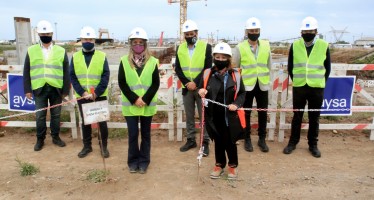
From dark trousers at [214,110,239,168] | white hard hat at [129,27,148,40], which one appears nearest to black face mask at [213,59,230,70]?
dark trousers at [214,110,239,168]

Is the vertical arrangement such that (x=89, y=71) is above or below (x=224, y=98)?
above

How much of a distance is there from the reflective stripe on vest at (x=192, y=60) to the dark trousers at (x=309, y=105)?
1653 millimetres

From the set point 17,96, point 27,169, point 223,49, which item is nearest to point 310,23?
point 223,49

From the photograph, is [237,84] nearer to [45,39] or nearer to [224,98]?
[224,98]

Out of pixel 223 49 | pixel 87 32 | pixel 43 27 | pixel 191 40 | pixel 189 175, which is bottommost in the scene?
pixel 189 175

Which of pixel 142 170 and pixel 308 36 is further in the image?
pixel 308 36

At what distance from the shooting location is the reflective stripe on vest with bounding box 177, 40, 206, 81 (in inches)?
209

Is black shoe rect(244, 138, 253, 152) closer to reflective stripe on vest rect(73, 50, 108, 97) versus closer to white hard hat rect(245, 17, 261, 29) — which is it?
white hard hat rect(245, 17, 261, 29)

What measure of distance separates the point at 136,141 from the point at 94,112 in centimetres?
75

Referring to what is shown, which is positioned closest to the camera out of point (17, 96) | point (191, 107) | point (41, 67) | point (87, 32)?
point (87, 32)

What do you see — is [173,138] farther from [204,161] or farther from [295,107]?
[295,107]

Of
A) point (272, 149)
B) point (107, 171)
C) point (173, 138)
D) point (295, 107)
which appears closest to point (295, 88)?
point (295, 107)

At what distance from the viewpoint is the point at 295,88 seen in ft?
17.7

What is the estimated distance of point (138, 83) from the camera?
4633 millimetres
